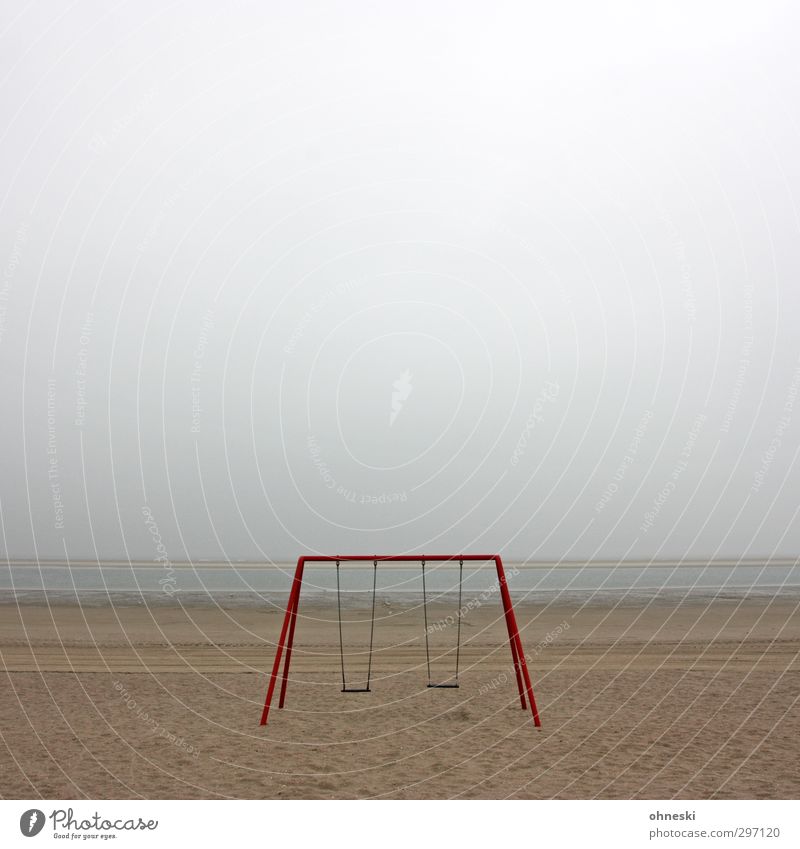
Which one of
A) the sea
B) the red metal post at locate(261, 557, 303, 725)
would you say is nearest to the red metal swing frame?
the red metal post at locate(261, 557, 303, 725)

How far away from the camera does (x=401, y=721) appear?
11.6m

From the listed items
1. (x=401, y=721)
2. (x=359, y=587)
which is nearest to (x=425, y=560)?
(x=401, y=721)

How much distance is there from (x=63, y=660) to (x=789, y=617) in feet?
A: 90.9

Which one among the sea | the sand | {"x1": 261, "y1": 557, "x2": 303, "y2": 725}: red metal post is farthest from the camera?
the sea

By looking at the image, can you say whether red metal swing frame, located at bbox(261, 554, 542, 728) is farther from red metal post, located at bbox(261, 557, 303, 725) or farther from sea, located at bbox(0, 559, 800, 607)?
sea, located at bbox(0, 559, 800, 607)

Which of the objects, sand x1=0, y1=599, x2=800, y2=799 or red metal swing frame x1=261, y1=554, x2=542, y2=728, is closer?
sand x1=0, y1=599, x2=800, y2=799

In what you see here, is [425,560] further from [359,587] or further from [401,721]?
[359,587]

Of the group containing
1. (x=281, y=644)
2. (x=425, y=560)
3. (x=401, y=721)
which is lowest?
(x=401, y=721)

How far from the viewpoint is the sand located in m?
8.38

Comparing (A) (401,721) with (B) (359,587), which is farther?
(B) (359,587)

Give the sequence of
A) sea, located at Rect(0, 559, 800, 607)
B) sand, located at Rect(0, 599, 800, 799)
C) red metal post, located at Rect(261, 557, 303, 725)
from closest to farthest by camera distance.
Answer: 1. sand, located at Rect(0, 599, 800, 799)
2. red metal post, located at Rect(261, 557, 303, 725)
3. sea, located at Rect(0, 559, 800, 607)
